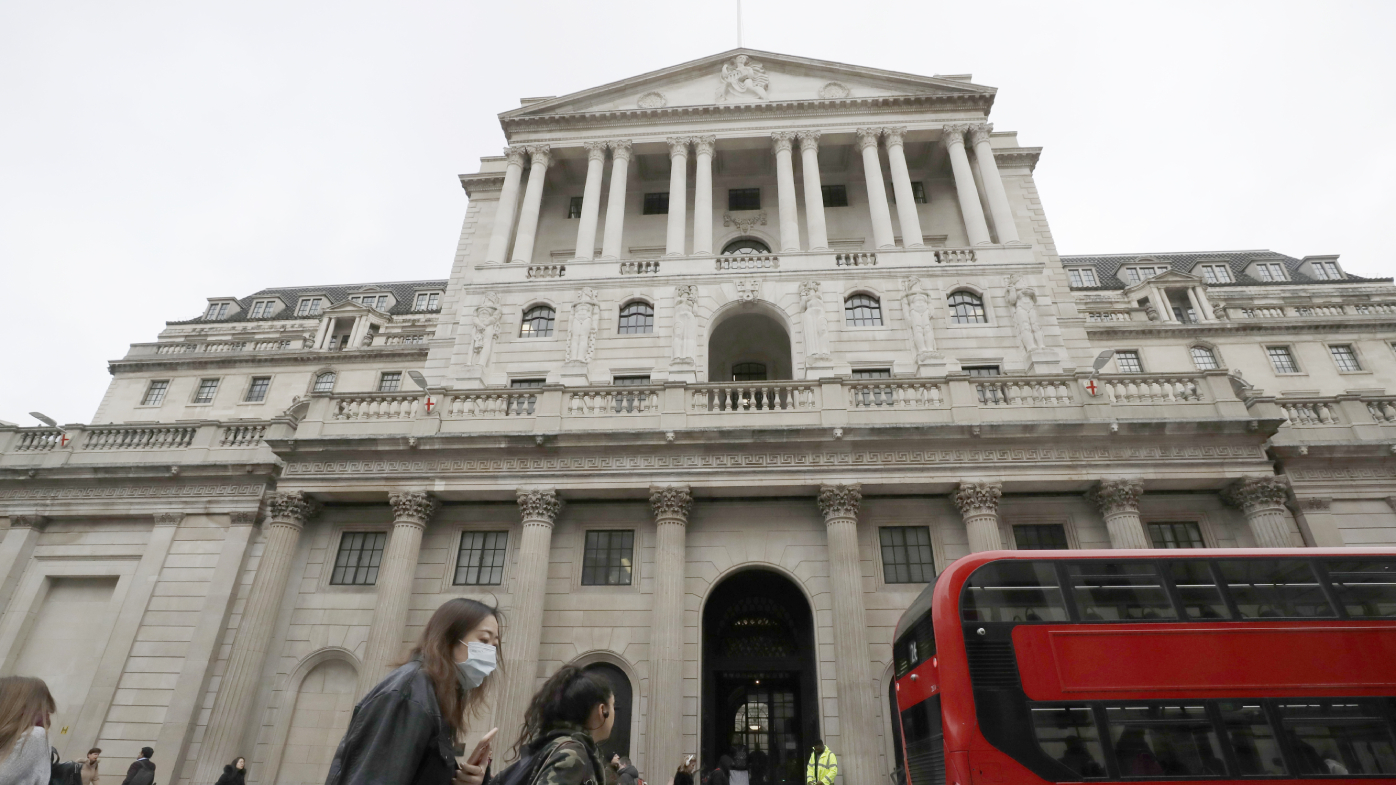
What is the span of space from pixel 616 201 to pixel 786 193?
6942 millimetres

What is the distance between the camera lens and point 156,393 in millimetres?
39406

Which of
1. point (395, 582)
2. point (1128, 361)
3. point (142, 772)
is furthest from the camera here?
point (1128, 361)

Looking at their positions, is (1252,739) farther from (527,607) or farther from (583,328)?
(583,328)

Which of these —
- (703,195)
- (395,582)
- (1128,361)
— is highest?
(703,195)

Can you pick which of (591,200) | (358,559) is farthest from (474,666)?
(591,200)

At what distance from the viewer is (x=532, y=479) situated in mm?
19641

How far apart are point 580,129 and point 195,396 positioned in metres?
27.7

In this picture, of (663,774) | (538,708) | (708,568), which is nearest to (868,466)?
(708,568)

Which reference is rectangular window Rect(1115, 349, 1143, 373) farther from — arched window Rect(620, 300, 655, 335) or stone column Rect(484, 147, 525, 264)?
stone column Rect(484, 147, 525, 264)

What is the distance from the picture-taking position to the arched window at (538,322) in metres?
25.5

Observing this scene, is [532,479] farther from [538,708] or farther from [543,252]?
[538,708]

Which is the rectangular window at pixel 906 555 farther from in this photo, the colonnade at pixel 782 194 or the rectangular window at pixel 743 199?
the rectangular window at pixel 743 199

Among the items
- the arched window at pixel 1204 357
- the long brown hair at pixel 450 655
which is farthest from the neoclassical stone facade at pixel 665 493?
the arched window at pixel 1204 357

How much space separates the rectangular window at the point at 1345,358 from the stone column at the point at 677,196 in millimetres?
34426
